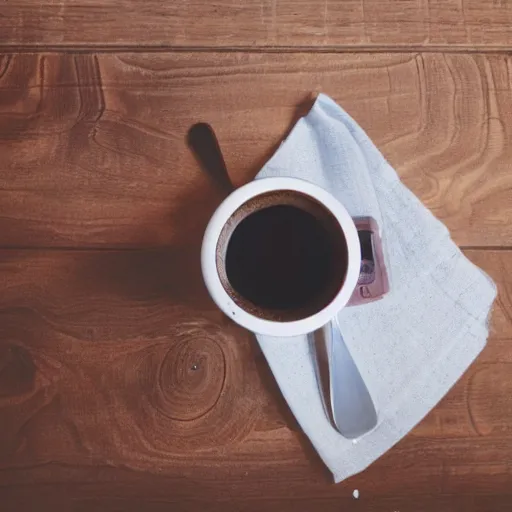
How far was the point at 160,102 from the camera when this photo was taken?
508mm

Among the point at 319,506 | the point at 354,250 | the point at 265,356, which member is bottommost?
the point at 319,506

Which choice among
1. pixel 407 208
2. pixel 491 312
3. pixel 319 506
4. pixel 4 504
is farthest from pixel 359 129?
pixel 4 504

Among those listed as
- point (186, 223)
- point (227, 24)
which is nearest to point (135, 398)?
point (186, 223)

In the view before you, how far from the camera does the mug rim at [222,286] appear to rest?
0.39 meters

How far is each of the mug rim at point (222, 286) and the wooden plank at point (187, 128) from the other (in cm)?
10

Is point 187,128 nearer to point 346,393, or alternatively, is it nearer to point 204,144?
point 204,144

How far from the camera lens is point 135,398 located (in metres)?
0.50

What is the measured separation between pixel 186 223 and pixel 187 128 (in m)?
0.08

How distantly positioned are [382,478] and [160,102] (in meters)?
0.34

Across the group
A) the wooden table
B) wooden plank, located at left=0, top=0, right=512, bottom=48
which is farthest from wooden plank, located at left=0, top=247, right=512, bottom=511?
wooden plank, located at left=0, top=0, right=512, bottom=48

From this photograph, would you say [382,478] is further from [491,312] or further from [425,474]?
[491,312]

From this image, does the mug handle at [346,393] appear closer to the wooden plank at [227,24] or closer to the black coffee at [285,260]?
the black coffee at [285,260]

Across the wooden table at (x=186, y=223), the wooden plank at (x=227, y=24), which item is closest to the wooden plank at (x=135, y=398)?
the wooden table at (x=186, y=223)

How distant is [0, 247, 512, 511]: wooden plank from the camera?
0.49 metres
